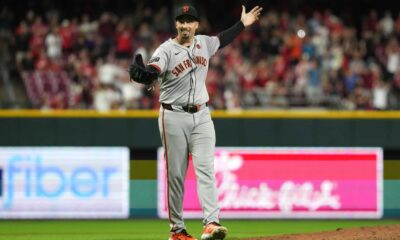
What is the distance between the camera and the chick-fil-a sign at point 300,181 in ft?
36.2

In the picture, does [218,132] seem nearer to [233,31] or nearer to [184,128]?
[233,31]

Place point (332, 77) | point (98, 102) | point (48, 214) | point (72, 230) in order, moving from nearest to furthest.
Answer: point (72, 230), point (48, 214), point (98, 102), point (332, 77)

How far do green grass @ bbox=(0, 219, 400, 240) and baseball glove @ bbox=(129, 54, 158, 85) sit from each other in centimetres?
245

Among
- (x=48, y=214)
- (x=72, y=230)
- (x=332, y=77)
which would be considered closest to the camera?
(x=72, y=230)

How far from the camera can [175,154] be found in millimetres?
6543

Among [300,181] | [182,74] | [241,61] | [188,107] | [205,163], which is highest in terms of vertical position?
[241,61]

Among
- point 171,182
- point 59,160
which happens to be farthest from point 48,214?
point 171,182

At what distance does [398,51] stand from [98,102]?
5.06 meters

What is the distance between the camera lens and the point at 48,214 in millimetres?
10883

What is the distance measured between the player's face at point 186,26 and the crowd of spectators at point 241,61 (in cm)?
544

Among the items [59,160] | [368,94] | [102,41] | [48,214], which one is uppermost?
[102,41]

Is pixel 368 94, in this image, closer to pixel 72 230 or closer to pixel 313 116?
pixel 313 116

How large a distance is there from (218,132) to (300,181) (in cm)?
126

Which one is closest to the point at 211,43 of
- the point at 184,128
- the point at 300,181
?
the point at 184,128
